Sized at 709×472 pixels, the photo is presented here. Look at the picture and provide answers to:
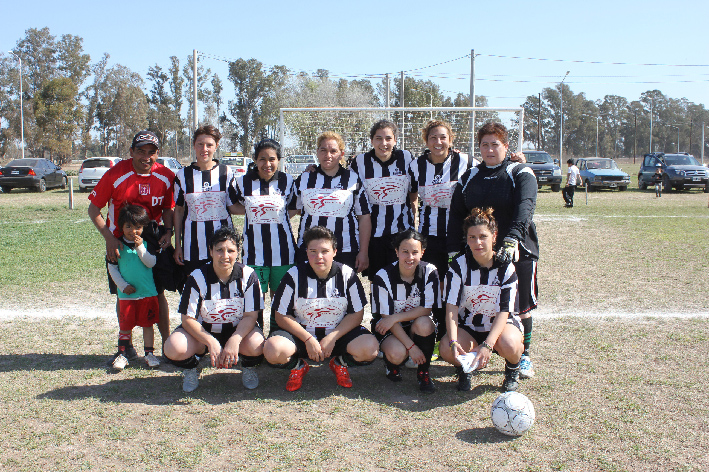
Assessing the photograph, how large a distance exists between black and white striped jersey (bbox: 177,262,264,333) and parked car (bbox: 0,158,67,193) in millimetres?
22949

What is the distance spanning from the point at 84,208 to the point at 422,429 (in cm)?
1621

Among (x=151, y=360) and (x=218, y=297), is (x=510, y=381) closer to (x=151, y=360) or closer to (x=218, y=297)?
(x=218, y=297)

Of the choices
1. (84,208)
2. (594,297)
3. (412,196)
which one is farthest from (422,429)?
(84,208)

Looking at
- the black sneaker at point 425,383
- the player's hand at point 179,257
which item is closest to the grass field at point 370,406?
the black sneaker at point 425,383

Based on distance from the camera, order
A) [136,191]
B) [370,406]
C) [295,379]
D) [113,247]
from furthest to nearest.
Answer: [136,191] → [113,247] → [295,379] → [370,406]

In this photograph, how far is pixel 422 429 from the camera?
3.40 metres

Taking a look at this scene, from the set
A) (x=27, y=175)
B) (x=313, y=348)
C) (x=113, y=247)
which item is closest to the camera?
(x=313, y=348)

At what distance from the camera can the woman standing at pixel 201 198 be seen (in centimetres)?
450

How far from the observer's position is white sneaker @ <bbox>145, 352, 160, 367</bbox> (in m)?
4.48

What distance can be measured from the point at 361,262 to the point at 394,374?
901mm

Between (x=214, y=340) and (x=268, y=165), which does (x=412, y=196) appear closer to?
(x=268, y=165)

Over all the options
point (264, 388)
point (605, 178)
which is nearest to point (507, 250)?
point (264, 388)

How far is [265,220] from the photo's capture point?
447 centimetres

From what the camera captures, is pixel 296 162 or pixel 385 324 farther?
pixel 296 162
